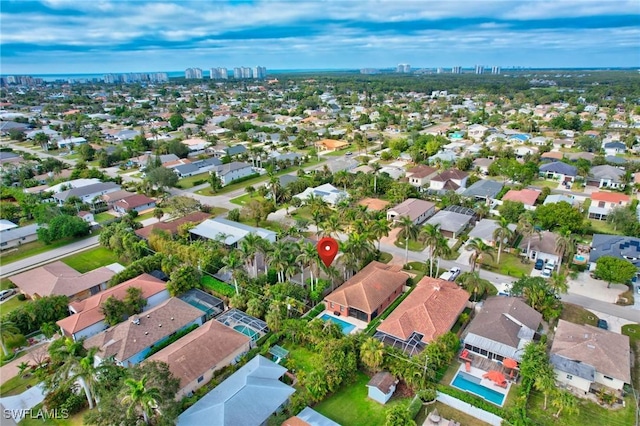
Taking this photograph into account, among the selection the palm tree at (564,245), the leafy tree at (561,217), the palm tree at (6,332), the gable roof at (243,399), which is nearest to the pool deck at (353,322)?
the gable roof at (243,399)

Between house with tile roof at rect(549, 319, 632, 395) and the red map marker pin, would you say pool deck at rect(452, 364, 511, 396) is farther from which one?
the red map marker pin

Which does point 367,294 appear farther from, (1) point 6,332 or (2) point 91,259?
(2) point 91,259

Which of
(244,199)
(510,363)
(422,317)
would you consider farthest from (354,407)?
(244,199)

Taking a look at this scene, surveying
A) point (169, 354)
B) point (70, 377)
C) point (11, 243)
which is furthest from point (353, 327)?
point (11, 243)

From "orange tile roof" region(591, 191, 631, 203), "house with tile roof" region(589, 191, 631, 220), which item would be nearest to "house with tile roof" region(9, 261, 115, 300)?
"house with tile roof" region(589, 191, 631, 220)

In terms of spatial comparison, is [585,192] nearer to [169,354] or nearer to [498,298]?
[498,298]

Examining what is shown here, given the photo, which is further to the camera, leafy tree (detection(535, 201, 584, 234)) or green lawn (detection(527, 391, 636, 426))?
leafy tree (detection(535, 201, 584, 234))
